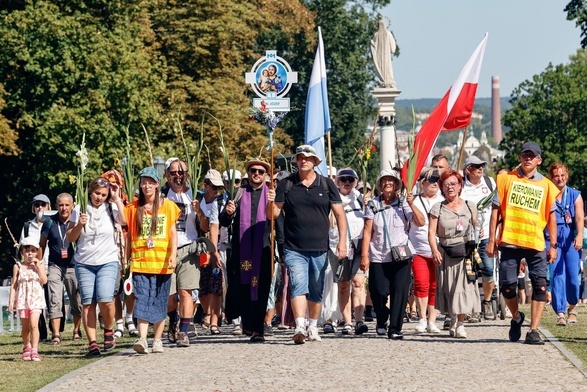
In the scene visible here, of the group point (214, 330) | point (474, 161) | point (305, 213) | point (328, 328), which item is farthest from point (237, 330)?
point (474, 161)

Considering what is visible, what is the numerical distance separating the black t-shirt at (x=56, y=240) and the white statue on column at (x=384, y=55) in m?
46.0

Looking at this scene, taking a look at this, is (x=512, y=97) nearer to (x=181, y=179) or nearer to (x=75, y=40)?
(x=75, y=40)

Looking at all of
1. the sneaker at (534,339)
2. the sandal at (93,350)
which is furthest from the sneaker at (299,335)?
the sneaker at (534,339)

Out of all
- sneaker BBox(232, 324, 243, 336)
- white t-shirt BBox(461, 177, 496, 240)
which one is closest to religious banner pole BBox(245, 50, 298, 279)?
white t-shirt BBox(461, 177, 496, 240)

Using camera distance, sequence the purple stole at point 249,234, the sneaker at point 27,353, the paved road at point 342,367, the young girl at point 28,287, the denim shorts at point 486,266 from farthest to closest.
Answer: the denim shorts at point 486,266 < the purple stole at point 249,234 < the young girl at point 28,287 < the sneaker at point 27,353 < the paved road at point 342,367

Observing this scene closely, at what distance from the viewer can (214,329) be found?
17469 millimetres

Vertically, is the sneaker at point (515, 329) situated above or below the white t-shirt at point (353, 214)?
below

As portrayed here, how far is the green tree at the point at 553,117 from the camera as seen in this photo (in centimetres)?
8181

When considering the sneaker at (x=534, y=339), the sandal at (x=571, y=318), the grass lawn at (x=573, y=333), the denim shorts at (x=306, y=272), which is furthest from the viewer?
the sandal at (x=571, y=318)

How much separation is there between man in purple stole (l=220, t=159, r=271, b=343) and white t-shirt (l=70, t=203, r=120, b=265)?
53.0 inches

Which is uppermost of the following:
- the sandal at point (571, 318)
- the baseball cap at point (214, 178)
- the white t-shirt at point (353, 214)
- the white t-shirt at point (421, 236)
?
the baseball cap at point (214, 178)

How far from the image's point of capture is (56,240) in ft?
57.6

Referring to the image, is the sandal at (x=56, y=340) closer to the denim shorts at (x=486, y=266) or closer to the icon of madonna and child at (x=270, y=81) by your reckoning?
the denim shorts at (x=486, y=266)

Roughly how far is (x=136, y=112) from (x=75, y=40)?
8.38 feet
